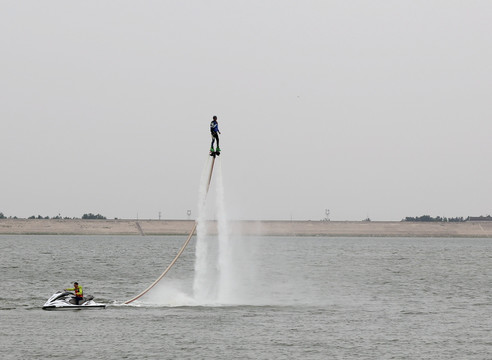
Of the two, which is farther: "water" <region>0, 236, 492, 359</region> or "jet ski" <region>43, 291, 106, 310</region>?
"jet ski" <region>43, 291, 106, 310</region>

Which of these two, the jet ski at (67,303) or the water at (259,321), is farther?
the jet ski at (67,303)

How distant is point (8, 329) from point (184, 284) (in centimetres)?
3805

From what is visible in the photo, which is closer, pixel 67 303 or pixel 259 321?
pixel 259 321

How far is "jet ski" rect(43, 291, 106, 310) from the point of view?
62531 millimetres

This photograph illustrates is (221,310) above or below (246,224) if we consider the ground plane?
below

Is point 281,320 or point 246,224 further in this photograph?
point 246,224

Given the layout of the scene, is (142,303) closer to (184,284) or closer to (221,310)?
(221,310)

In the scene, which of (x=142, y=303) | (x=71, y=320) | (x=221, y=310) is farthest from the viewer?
(x=142, y=303)

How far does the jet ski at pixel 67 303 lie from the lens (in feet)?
205

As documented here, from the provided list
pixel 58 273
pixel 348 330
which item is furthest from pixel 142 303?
pixel 58 273

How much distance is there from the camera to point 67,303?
206 feet

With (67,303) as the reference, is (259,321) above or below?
below

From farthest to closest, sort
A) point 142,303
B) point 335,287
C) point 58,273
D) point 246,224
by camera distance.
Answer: point 58,273, point 335,287, point 246,224, point 142,303

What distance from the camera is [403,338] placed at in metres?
51.3
